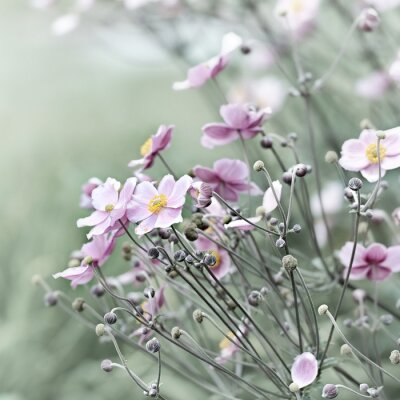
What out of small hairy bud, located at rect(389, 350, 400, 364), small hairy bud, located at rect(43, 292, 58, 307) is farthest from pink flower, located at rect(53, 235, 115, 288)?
small hairy bud, located at rect(389, 350, 400, 364)

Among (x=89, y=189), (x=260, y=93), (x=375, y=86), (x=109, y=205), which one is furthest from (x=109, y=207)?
(x=260, y=93)

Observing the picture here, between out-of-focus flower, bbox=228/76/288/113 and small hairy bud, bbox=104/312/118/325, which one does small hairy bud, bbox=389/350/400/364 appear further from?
out-of-focus flower, bbox=228/76/288/113

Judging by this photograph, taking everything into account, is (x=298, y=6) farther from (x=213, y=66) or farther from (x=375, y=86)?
(x=213, y=66)

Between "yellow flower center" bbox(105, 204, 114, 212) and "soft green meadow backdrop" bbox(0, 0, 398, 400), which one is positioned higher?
"yellow flower center" bbox(105, 204, 114, 212)

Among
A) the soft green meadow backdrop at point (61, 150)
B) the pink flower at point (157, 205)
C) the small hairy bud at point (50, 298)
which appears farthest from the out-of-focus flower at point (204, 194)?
the soft green meadow backdrop at point (61, 150)

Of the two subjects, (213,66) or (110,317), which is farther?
(213,66)

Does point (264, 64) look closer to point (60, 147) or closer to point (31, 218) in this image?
point (31, 218)
